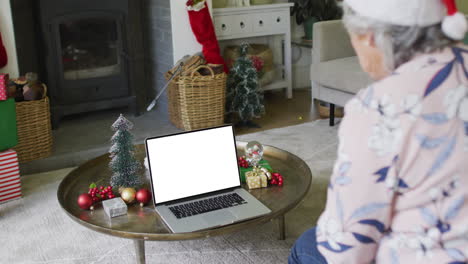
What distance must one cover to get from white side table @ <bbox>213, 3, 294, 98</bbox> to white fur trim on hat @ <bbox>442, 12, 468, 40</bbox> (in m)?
3.08

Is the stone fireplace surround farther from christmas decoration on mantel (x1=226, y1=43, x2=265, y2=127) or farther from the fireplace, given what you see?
christmas decoration on mantel (x1=226, y1=43, x2=265, y2=127)

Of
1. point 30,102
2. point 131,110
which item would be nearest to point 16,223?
point 30,102

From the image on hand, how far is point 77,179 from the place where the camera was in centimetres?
220

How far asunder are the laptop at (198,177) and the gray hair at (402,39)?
3.00 ft

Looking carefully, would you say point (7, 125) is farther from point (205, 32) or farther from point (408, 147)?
Result: point (408, 147)

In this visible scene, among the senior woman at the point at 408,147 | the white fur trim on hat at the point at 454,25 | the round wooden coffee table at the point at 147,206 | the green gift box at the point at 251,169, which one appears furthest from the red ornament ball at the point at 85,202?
the white fur trim on hat at the point at 454,25

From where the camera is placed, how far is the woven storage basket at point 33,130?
2990 mm

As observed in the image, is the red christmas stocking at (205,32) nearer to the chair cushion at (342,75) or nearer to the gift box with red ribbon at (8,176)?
the chair cushion at (342,75)

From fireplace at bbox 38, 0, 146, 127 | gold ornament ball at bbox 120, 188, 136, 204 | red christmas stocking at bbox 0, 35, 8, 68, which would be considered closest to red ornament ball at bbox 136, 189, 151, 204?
gold ornament ball at bbox 120, 188, 136, 204

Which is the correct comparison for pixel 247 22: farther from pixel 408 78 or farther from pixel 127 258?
pixel 408 78

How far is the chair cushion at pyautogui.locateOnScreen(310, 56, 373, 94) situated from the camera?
132 inches

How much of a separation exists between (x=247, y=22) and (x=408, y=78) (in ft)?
10.8

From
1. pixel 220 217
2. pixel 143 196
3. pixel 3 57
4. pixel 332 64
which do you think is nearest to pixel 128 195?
pixel 143 196

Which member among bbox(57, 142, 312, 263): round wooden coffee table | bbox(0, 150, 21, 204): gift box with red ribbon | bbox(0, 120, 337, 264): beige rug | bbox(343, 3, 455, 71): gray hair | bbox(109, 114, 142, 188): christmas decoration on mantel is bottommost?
bbox(0, 120, 337, 264): beige rug
